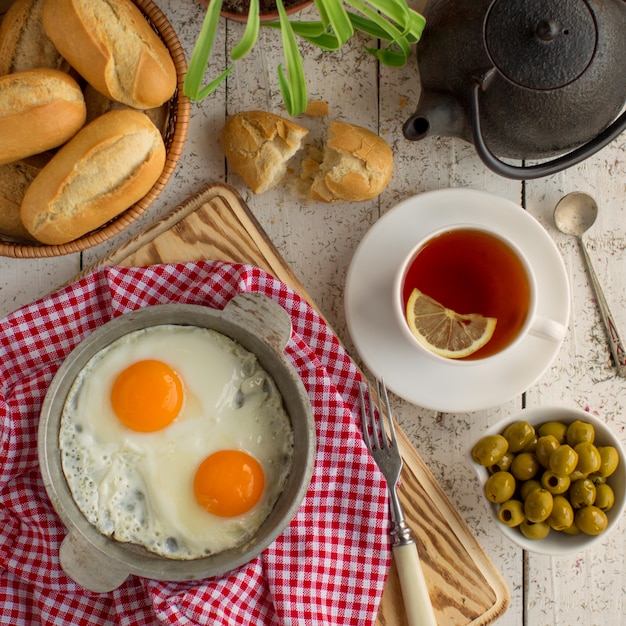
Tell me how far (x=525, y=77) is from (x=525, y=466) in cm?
80

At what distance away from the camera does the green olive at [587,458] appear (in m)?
1.54

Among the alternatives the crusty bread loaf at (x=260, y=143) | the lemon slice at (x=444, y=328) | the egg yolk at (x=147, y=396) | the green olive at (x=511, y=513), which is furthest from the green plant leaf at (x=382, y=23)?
the green olive at (x=511, y=513)

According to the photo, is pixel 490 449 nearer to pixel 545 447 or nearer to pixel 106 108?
pixel 545 447

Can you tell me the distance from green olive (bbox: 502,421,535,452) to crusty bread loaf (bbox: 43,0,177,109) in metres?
1.00

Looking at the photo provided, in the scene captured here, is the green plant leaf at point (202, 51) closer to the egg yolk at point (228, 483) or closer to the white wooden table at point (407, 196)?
the white wooden table at point (407, 196)

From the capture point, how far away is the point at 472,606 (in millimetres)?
1623

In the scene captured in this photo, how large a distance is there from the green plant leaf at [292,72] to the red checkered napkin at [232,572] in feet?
1.16

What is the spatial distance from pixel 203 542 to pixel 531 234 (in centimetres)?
97

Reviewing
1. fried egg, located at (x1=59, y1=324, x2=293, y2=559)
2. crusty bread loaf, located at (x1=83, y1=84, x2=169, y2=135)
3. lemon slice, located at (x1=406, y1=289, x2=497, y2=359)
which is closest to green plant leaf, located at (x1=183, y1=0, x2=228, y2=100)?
crusty bread loaf, located at (x1=83, y1=84, x2=169, y2=135)

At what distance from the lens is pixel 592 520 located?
5.06 ft

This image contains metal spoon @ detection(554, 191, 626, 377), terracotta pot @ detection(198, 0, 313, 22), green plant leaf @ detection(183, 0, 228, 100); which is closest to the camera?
green plant leaf @ detection(183, 0, 228, 100)

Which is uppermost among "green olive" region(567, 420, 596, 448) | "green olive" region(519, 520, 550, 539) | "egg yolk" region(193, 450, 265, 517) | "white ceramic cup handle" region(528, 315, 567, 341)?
"white ceramic cup handle" region(528, 315, 567, 341)

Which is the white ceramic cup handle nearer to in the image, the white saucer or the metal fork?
the white saucer

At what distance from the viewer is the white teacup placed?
155 cm
